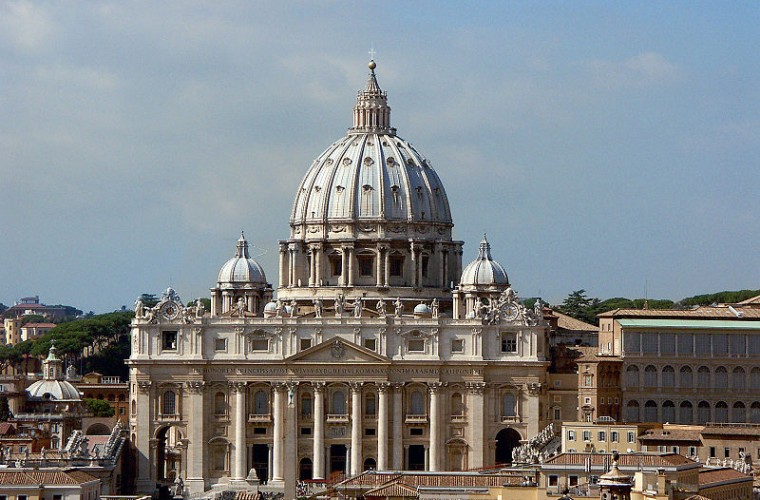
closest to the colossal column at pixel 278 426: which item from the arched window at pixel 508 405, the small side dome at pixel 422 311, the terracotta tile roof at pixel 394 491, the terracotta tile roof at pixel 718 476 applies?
the small side dome at pixel 422 311

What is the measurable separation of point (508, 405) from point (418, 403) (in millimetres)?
5772

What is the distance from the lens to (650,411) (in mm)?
178250

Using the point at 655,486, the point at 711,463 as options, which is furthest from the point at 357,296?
the point at 655,486

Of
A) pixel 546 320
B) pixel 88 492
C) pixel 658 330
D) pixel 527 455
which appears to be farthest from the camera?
pixel 546 320

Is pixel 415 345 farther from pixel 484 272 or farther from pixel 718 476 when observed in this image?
pixel 718 476

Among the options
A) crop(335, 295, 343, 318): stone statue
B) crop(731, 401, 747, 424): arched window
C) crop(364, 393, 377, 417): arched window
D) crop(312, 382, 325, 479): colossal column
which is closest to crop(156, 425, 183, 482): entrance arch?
crop(312, 382, 325, 479): colossal column

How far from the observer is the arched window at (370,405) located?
18150 cm

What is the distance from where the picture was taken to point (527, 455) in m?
166

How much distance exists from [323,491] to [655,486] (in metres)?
32.1

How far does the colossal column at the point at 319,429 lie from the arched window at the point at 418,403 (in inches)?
231

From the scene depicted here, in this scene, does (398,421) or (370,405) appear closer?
(398,421)

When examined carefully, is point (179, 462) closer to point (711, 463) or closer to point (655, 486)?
point (711, 463)

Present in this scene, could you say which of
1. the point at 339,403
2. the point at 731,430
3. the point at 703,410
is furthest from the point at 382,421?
the point at 731,430

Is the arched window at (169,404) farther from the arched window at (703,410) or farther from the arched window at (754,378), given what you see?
the arched window at (754,378)
